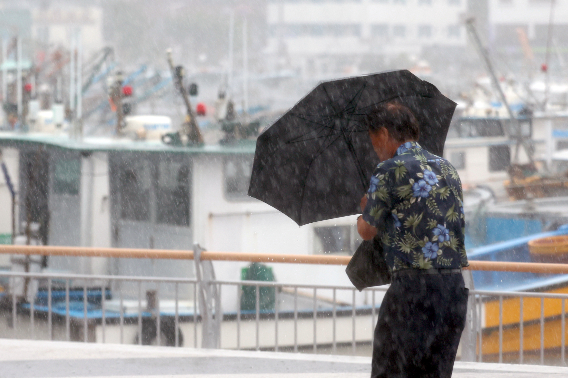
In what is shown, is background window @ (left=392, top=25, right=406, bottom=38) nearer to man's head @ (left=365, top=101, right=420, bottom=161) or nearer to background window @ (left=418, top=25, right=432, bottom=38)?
background window @ (left=418, top=25, right=432, bottom=38)

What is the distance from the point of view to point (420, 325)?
9.11 ft

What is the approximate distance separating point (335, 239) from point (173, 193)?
2.35 meters

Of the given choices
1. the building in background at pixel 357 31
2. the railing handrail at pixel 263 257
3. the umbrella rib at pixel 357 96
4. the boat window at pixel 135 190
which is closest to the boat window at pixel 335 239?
the boat window at pixel 135 190

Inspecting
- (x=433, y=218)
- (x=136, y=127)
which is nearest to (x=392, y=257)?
(x=433, y=218)

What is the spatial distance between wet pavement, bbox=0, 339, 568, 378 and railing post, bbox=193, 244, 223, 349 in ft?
0.46

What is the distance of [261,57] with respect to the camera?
9138 centimetres

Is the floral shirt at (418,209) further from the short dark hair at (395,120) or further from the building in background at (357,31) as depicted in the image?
the building in background at (357,31)

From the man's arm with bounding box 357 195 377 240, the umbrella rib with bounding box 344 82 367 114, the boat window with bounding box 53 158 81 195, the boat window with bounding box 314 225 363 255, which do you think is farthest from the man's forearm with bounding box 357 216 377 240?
the boat window with bounding box 53 158 81 195

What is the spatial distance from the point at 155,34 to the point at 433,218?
345ft

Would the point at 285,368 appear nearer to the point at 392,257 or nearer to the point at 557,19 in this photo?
the point at 392,257

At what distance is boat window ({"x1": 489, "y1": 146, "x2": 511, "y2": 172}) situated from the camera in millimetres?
18531

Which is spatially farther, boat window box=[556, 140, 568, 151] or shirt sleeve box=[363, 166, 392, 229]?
boat window box=[556, 140, 568, 151]

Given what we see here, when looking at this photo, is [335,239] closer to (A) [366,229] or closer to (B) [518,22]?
(A) [366,229]

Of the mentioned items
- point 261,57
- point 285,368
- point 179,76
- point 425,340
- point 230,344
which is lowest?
point 230,344
